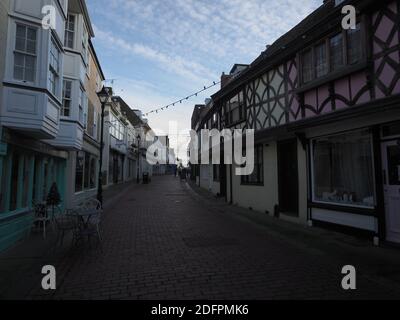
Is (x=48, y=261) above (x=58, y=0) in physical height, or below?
below

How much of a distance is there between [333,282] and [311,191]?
494cm

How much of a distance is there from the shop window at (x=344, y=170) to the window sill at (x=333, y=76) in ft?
5.01

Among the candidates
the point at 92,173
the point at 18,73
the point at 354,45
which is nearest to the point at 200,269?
the point at 18,73

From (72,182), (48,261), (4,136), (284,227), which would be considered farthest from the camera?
(72,182)

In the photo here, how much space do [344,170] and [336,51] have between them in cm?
325

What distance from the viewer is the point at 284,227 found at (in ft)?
30.9

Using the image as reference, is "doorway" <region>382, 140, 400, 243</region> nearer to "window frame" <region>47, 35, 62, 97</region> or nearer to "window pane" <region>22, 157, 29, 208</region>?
"window frame" <region>47, 35, 62, 97</region>

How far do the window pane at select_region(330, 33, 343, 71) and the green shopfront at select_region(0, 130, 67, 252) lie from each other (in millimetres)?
8392

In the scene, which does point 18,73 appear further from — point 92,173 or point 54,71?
point 92,173

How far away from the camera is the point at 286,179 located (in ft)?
37.2

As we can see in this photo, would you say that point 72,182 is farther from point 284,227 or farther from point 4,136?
point 284,227

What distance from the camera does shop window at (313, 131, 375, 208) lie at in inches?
301

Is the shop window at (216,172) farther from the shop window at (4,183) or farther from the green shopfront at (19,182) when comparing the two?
the shop window at (4,183)

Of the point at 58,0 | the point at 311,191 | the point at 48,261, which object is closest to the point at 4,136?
the point at 48,261
